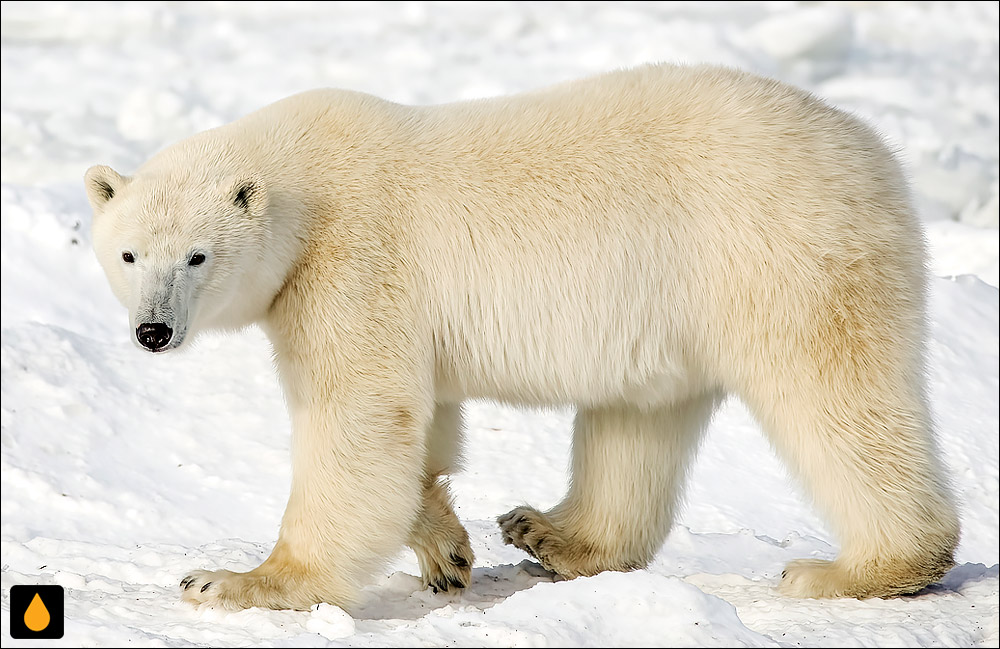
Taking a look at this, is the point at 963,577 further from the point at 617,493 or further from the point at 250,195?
the point at 250,195

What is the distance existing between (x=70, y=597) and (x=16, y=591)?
513 millimetres

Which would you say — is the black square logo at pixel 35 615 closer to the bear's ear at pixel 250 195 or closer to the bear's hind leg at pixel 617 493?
the bear's ear at pixel 250 195

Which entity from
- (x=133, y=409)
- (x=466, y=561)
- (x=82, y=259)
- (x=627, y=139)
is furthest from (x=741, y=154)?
(x=82, y=259)

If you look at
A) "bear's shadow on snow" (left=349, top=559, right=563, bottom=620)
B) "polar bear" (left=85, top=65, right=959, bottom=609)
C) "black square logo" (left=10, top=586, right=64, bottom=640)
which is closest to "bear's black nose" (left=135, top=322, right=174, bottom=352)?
"polar bear" (left=85, top=65, right=959, bottom=609)

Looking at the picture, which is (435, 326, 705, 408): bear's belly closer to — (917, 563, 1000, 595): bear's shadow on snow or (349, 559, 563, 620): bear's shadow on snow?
(349, 559, 563, 620): bear's shadow on snow

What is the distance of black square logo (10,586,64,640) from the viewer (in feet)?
10.6

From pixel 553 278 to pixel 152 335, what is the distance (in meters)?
1.43

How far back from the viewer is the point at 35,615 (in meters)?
3.32

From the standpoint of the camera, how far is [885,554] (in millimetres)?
→ 4066

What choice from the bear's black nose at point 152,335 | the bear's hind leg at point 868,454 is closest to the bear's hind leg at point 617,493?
the bear's hind leg at point 868,454

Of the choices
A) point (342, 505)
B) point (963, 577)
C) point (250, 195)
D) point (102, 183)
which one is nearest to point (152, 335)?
point (250, 195)

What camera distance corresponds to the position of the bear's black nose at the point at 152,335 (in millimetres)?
3590

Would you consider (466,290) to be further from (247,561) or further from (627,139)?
(247,561)

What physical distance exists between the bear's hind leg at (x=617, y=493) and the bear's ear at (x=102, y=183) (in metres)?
2.05
